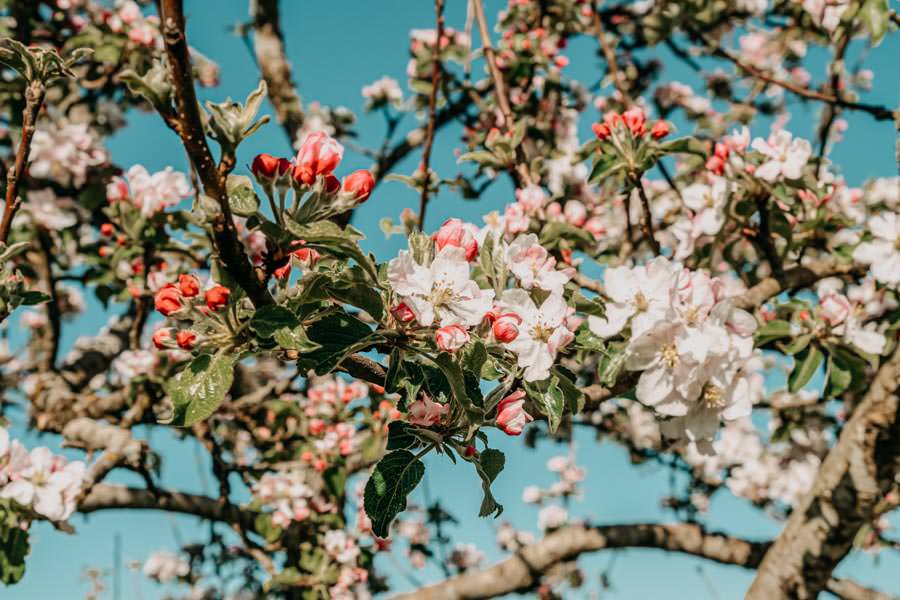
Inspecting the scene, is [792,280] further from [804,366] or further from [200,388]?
[200,388]

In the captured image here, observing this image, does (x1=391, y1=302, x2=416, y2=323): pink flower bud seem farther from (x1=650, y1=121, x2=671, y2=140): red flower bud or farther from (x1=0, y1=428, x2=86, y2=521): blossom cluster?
(x1=0, y1=428, x2=86, y2=521): blossom cluster

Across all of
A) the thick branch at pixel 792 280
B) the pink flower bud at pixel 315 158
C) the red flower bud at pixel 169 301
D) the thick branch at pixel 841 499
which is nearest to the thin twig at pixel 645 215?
the thick branch at pixel 792 280

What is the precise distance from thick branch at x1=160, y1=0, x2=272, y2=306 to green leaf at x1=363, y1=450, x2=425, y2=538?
358mm

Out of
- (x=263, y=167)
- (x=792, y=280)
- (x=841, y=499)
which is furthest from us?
(x=841, y=499)

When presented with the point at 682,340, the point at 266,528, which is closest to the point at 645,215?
the point at 682,340

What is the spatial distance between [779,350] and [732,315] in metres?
0.95

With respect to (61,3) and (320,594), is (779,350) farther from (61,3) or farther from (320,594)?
(61,3)

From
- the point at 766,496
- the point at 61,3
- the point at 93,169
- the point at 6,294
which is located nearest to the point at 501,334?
the point at 6,294

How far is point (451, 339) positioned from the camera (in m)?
1.01

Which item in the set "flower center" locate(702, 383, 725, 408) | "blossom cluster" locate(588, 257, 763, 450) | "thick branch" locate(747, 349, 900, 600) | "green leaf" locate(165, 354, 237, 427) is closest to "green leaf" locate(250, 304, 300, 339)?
"green leaf" locate(165, 354, 237, 427)

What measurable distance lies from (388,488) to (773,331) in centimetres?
134

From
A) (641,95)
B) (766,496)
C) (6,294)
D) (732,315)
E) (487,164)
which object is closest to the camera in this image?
(6,294)

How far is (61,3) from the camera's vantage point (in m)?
3.55

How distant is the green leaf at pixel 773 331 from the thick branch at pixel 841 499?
67cm
